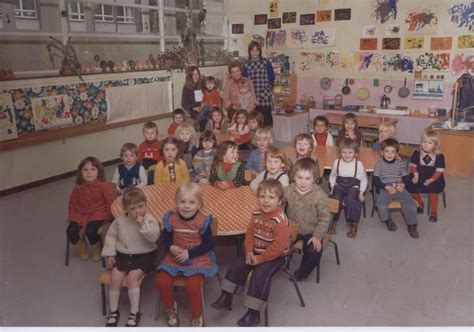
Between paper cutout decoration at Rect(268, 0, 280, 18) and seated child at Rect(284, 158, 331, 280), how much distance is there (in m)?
5.48

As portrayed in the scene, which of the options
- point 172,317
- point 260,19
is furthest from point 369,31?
point 172,317

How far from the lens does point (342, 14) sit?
24.8 ft

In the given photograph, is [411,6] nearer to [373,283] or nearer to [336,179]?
[336,179]

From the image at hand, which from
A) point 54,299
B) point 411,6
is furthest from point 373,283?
point 411,6

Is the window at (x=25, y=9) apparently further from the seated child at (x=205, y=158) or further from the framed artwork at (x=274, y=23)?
the framed artwork at (x=274, y=23)

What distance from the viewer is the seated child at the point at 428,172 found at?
4453 mm

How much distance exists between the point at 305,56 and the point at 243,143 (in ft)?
11.5

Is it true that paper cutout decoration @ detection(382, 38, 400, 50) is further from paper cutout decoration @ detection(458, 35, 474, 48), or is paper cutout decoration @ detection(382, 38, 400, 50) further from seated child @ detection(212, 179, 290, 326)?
seated child @ detection(212, 179, 290, 326)

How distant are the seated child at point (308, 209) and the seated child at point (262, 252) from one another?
0.40 meters

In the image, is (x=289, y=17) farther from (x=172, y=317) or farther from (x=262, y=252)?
(x=172, y=317)

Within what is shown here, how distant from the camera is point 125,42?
7008 millimetres

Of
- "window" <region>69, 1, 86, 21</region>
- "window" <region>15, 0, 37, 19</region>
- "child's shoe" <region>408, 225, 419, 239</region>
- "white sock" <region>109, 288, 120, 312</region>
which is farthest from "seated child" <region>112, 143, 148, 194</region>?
"window" <region>69, 1, 86, 21</region>

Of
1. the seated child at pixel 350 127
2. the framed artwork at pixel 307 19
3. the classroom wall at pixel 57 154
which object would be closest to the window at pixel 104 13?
the classroom wall at pixel 57 154

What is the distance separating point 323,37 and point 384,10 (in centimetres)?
105
